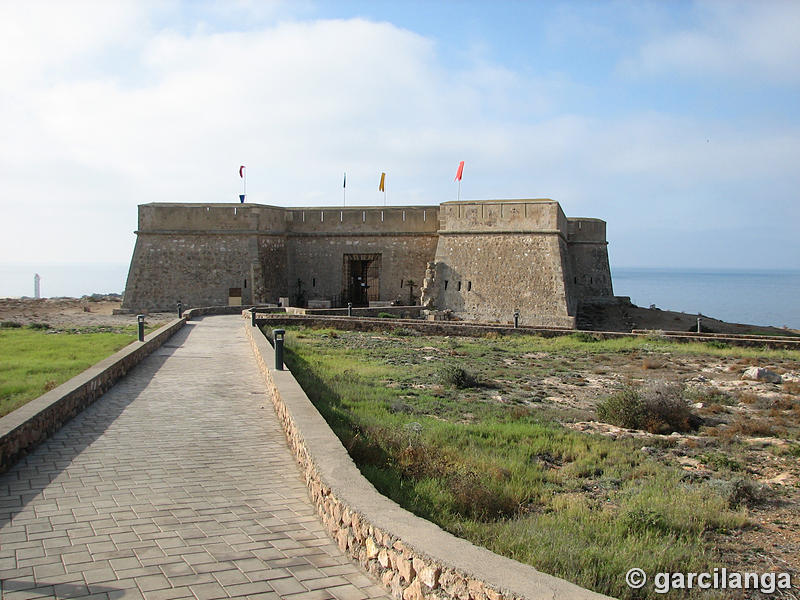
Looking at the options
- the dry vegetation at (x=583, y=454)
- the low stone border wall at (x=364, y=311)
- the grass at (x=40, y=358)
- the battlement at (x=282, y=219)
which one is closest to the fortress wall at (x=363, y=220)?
the battlement at (x=282, y=219)

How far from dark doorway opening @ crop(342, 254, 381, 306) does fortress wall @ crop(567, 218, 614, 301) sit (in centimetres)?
997

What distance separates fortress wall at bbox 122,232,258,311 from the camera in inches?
1156

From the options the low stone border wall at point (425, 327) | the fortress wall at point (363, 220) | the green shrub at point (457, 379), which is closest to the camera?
the green shrub at point (457, 379)

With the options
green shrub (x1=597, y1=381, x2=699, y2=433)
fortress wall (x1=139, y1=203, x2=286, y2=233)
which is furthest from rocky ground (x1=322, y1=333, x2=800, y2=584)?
fortress wall (x1=139, y1=203, x2=286, y2=233)

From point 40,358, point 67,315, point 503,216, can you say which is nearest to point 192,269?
point 67,315

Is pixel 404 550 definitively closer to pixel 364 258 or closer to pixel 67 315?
pixel 364 258

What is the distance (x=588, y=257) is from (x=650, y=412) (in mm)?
24329

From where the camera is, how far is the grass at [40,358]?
28.9ft

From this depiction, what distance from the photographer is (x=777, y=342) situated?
744 inches

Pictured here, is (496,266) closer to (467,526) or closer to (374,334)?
(374,334)

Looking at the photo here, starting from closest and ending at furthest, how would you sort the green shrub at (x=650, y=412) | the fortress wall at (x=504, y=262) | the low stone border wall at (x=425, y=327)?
the green shrub at (x=650, y=412), the low stone border wall at (x=425, y=327), the fortress wall at (x=504, y=262)

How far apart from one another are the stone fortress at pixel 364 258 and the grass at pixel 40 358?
9919 millimetres

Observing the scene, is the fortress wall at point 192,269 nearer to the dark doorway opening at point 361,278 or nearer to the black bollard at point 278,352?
the dark doorway opening at point 361,278

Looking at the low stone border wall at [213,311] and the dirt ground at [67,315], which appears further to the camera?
the low stone border wall at [213,311]
